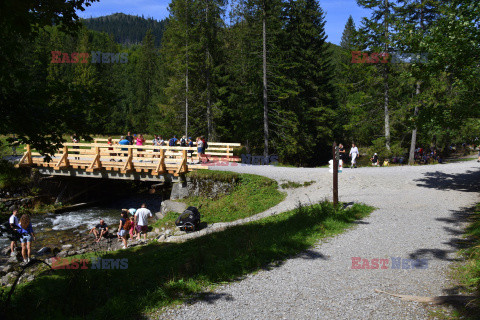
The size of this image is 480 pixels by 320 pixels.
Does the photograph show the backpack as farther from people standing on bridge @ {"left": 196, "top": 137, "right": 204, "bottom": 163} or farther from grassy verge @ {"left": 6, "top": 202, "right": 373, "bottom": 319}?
people standing on bridge @ {"left": 196, "top": 137, "right": 204, "bottom": 163}

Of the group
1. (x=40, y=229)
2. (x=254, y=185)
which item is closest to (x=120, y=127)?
(x=40, y=229)

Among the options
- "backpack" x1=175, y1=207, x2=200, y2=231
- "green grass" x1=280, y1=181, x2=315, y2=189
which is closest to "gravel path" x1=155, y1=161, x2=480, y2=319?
"green grass" x1=280, y1=181, x2=315, y2=189

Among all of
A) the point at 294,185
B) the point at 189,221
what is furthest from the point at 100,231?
the point at 294,185

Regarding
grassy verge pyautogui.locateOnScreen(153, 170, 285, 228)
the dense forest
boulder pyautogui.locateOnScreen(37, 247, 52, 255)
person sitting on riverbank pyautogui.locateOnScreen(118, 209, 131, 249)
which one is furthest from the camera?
the dense forest

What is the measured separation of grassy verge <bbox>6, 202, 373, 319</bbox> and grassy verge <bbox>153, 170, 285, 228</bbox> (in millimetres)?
4921

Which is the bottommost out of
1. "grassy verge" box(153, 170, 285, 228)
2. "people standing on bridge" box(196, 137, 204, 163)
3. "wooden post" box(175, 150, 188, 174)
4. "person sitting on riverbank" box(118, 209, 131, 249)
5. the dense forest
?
"person sitting on riverbank" box(118, 209, 131, 249)

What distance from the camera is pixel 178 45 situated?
29125 mm

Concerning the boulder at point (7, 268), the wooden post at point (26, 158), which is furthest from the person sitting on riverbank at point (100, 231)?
the wooden post at point (26, 158)

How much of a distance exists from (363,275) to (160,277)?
4.06 metres

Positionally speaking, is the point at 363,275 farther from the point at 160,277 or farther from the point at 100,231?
the point at 100,231

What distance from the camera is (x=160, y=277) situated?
21.2 feet

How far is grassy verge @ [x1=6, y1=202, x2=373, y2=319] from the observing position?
5051 millimetres

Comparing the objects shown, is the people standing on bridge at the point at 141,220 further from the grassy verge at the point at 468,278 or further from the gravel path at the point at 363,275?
the grassy verge at the point at 468,278

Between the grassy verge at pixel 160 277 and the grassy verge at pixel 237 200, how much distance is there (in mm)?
4921
